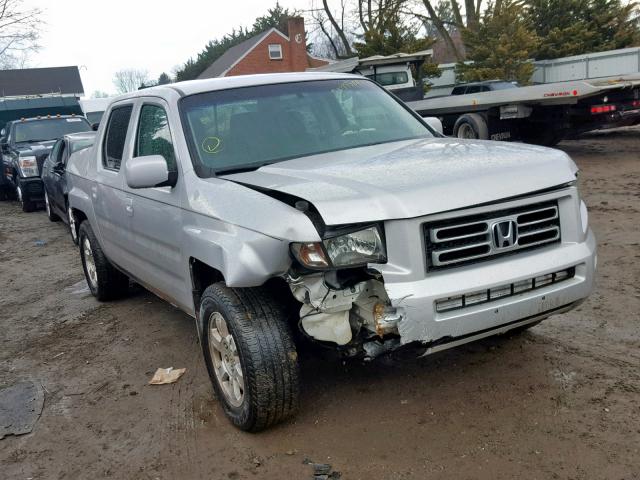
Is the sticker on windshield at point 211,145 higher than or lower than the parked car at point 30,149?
higher

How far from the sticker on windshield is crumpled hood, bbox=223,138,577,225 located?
1.00ft

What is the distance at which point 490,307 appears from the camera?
9.89 feet

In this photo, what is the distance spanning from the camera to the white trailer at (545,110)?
1136cm

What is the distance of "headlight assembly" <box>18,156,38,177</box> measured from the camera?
42.2 ft

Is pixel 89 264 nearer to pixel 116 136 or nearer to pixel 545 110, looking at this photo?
pixel 116 136

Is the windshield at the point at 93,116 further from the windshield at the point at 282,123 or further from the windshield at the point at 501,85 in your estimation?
the windshield at the point at 282,123

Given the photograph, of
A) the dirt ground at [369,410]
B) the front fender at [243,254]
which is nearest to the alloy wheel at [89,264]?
the dirt ground at [369,410]

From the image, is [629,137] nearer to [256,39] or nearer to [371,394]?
[371,394]

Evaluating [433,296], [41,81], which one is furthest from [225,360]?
[41,81]

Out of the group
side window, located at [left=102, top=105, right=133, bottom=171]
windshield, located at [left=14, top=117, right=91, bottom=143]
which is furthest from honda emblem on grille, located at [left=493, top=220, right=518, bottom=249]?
windshield, located at [left=14, top=117, right=91, bottom=143]

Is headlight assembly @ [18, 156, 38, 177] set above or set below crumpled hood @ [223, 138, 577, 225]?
below

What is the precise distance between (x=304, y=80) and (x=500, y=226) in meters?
2.07

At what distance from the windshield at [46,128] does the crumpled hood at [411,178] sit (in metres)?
12.0

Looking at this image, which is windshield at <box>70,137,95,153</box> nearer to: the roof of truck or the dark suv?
the roof of truck
